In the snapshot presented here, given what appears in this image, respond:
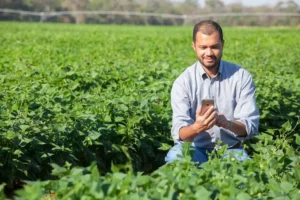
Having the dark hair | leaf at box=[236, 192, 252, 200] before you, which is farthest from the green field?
the dark hair

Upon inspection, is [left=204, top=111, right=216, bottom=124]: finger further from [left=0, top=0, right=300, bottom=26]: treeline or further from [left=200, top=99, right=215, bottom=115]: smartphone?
[left=0, top=0, right=300, bottom=26]: treeline

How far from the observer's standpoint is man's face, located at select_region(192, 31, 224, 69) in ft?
17.4

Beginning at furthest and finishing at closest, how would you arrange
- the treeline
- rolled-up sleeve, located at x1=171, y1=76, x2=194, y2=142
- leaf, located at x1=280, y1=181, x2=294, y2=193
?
1. the treeline
2. rolled-up sleeve, located at x1=171, y1=76, x2=194, y2=142
3. leaf, located at x1=280, y1=181, x2=294, y2=193

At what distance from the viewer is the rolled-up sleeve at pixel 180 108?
5.29 m

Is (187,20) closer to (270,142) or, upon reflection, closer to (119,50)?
(119,50)

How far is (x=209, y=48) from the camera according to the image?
17.5 feet

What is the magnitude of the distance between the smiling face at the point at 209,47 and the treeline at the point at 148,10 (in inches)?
1810

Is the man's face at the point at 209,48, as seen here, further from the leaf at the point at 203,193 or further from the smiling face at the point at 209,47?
the leaf at the point at 203,193

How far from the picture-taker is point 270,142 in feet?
16.6

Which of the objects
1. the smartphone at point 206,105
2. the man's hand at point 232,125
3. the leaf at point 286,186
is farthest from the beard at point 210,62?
the leaf at point 286,186

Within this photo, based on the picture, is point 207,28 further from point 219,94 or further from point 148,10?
point 148,10

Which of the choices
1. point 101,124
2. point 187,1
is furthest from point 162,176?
point 187,1

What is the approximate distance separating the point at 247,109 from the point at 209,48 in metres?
0.49

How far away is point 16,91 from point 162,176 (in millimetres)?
3820
